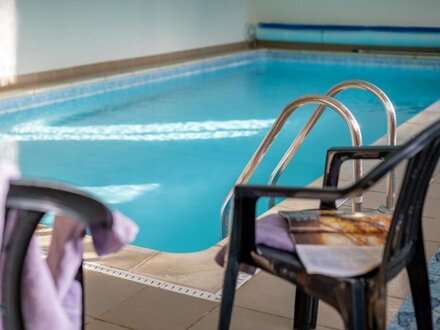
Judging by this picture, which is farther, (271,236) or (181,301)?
(181,301)

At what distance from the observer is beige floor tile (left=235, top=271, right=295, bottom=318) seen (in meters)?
2.56

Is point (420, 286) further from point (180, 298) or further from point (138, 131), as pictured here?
point (138, 131)

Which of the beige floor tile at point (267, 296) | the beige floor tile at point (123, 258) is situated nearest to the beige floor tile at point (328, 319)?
the beige floor tile at point (267, 296)

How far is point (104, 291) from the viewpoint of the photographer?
106 inches

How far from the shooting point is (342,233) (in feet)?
6.13

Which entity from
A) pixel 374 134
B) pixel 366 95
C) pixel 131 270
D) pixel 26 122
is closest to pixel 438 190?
pixel 131 270

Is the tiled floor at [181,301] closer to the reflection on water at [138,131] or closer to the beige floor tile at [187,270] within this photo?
the beige floor tile at [187,270]

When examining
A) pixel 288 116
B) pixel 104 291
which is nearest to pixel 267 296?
pixel 104 291

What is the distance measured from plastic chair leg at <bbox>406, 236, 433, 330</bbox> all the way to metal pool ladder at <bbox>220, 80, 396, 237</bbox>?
96 cm

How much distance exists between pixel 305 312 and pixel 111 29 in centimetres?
842

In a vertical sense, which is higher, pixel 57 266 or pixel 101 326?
pixel 57 266

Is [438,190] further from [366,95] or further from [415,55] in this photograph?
[415,55]

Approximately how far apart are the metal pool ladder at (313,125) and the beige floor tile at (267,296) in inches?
14.7

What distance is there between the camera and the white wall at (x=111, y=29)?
→ 8828 millimetres
